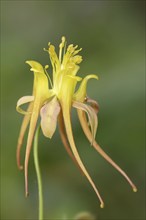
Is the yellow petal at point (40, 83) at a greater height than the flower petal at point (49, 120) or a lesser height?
greater

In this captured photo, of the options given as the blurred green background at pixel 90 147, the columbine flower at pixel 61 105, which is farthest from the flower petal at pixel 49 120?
the blurred green background at pixel 90 147

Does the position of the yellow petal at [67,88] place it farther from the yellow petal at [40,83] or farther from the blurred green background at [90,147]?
the blurred green background at [90,147]

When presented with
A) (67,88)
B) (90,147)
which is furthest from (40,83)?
(90,147)

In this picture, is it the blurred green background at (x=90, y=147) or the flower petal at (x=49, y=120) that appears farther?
the blurred green background at (x=90, y=147)

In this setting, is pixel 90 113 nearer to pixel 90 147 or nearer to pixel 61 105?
pixel 61 105

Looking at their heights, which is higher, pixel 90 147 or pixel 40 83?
pixel 40 83

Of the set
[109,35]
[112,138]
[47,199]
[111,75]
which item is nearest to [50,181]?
[47,199]

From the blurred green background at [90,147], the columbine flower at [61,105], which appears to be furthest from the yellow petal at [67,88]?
the blurred green background at [90,147]

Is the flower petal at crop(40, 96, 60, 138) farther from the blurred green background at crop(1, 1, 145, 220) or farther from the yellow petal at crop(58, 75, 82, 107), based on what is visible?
the blurred green background at crop(1, 1, 145, 220)

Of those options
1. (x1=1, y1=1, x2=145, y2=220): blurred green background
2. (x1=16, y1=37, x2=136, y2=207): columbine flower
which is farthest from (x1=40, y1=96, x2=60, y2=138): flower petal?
(x1=1, y1=1, x2=145, y2=220): blurred green background

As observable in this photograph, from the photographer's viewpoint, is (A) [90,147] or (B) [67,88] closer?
(B) [67,88]

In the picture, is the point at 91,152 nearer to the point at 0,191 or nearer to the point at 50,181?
the point at 50,181
